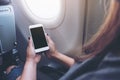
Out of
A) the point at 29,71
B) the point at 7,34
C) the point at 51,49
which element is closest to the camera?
the point at 29,71

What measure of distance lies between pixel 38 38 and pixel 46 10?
20 centimetres

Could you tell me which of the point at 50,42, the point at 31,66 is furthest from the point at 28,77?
the point at 50,42

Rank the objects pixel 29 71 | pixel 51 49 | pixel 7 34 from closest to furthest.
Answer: pixel 29 71, pixel 51 49, pixel 7 34

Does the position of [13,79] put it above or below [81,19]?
below

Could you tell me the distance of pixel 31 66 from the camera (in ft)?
4.31

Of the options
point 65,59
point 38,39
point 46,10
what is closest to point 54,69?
point 65,59

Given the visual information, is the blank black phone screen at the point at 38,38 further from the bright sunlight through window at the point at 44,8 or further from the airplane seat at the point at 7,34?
the airplane seat at the point at 7,34

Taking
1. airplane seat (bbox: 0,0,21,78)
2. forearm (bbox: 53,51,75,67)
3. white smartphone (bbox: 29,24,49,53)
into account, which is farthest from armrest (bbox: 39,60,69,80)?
airplane seat (bbox: 0,0,21,78)

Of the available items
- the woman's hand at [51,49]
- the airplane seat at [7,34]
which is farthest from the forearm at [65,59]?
the airplane seat at [7,34]

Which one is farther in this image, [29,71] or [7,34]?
[7,34]

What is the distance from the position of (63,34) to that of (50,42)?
0.28 ft

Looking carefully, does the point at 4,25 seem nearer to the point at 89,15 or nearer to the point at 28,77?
the point at 28,77

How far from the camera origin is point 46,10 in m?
1.44

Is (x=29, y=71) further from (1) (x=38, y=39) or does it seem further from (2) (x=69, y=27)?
(2) (x=69, y=27)
